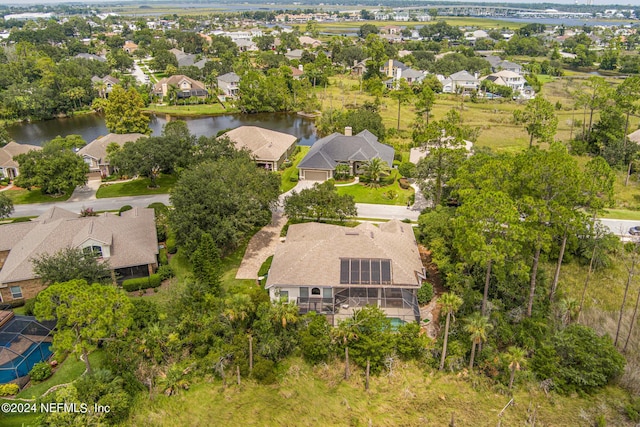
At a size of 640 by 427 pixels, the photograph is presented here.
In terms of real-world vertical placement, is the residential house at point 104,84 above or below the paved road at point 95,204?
above

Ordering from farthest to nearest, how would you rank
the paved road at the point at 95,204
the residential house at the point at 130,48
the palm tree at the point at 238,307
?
the residential house at the point at 130,48, the paved road at the point at 95,204, the palm tree at the point at 238,307

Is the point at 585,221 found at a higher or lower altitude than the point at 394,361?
higher

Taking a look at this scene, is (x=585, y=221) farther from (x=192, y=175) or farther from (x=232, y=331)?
(x=192, y=175)

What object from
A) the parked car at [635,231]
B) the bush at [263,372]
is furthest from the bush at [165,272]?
the parked car at [635,231]

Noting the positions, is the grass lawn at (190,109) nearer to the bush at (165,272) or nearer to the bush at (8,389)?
the bush at (165,272)

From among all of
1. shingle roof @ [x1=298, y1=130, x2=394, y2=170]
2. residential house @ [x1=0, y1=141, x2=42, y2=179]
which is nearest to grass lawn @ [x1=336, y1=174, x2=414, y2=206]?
shingle roof @ [x1=298, y1=130, x2=394, y2=170]

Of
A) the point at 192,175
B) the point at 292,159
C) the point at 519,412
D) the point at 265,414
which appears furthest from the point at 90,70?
the point at 519,412
